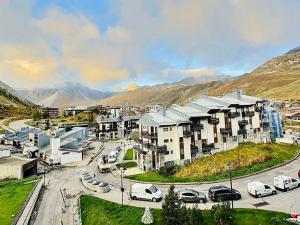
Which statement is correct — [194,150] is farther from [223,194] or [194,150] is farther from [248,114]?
[223,194]

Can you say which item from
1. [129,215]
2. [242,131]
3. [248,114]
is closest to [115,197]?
[129,215]

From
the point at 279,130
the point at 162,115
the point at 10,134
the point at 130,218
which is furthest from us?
the point at 10,134

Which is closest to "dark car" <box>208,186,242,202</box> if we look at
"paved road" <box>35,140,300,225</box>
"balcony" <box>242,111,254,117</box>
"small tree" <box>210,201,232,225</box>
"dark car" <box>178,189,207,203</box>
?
"paved road" <box>35,140,300,225</box>

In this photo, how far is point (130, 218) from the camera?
3275cm

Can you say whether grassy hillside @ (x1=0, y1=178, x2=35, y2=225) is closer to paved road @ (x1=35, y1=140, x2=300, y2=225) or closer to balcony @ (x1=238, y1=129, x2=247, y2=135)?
paved road @ (x1=35, y1=140, x2=300, y2=225)

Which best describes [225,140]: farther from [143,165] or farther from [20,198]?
[20,198]

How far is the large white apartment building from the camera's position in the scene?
181 feet

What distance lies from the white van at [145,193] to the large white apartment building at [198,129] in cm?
1562

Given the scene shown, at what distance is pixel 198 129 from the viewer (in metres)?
58.8

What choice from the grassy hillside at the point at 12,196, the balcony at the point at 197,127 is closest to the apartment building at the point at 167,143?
the balcony at the point at 197,127

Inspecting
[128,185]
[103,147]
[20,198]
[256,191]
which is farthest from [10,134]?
[256,191]

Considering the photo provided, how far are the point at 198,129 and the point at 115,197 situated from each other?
24.2 metres

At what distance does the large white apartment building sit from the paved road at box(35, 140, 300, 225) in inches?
368

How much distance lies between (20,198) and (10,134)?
212ft
